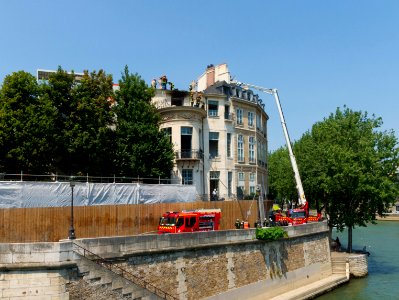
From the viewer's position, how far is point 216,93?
41188 millimetres

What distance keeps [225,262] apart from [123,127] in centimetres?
1364

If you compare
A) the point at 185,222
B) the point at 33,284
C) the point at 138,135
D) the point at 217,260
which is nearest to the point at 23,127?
the point at 138,135

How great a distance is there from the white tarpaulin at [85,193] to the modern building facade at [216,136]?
508cm

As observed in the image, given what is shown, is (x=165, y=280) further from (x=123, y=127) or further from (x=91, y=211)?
(x=123, y=127)

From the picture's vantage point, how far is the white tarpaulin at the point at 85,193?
22.2 meters

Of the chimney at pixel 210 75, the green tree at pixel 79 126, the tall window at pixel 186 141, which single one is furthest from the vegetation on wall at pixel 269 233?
the chimney at pixel 210 75

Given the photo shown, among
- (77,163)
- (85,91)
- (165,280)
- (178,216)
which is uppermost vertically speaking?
(85,91)

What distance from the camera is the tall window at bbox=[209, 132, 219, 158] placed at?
4034cm

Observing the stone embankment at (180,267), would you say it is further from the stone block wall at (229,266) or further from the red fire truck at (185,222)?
the red fire truck at (185,222)

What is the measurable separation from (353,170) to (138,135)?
2041cm

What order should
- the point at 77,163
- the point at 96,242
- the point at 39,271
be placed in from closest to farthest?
the point at 39,271
the point at 96,242
the point at 77,163

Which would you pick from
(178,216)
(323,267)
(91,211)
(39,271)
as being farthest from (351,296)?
(39,271)

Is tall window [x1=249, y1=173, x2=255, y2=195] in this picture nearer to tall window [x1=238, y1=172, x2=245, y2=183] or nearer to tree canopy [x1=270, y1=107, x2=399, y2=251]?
tall window [x1=238, y1=172, x2=245, y2=183]

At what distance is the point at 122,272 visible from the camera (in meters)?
18.9
